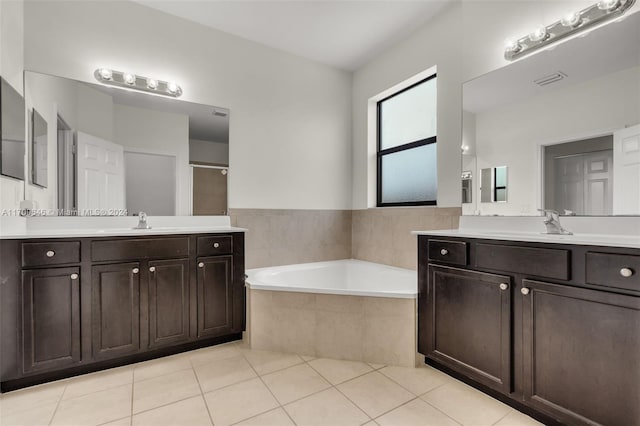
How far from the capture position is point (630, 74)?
5.22 ft

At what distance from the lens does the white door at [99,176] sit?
2.28 meters

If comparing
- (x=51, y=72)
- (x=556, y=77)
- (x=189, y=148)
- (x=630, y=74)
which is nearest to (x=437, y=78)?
(x=556, y=77)

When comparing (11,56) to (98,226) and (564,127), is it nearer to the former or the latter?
(98,226)

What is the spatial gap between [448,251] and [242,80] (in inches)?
92.8

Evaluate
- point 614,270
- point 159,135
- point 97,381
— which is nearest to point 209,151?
point 159,135

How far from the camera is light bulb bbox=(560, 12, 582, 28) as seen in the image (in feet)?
5.62

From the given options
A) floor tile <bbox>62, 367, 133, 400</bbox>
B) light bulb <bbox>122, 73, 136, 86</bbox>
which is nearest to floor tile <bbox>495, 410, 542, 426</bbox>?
floor tile <bbox>62, 367, 133, 400</bbox>

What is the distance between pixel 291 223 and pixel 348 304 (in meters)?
1.22

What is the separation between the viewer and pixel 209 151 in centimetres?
275

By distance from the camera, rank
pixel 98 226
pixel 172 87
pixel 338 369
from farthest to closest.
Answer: pixel 172 87 → pixel 98 226 → pixel 338 369

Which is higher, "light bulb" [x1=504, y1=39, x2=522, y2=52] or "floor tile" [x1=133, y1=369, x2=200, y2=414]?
"light bulb" [x1=504, y1=39, x2=522, y2=52]

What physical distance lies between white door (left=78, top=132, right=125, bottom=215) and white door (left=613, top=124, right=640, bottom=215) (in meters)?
3.17

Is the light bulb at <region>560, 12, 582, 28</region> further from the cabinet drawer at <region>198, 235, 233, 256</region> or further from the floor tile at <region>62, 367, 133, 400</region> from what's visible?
the floor tile at <region>62, 367, 133, 400</region>

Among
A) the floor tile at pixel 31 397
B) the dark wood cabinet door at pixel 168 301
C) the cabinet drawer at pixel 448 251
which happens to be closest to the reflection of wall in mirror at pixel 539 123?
the cabinet drawer at pixel 448 251
